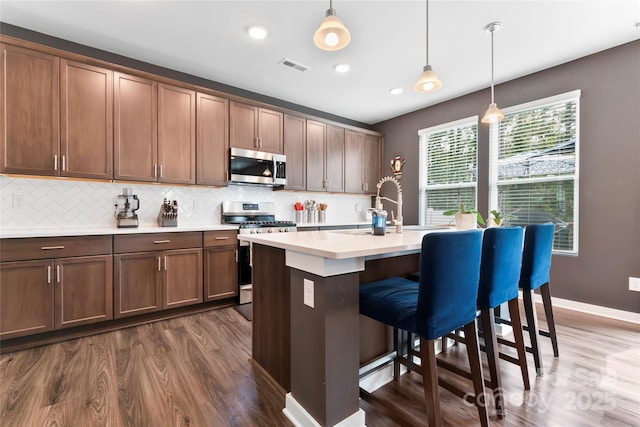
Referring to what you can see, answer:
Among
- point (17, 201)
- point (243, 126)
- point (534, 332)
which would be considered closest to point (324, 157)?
point (243, 126)

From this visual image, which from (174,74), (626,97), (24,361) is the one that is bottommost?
(24,361)

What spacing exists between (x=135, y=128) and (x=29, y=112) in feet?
2.53

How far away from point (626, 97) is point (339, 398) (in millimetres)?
3799

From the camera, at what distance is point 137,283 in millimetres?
2771

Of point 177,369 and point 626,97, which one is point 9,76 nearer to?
point 177,369

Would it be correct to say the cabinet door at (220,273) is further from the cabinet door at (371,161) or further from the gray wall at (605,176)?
the gray wall at (605,176)

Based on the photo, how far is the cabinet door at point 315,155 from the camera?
14.4ft

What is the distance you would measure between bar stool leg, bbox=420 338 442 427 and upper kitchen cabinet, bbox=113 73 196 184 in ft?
9.90

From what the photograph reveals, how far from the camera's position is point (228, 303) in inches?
134

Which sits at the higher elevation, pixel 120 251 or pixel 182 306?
pixel 120 251

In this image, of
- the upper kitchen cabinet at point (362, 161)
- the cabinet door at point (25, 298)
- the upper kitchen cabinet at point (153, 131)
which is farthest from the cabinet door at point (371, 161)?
the cabinet door at point (25, 298)

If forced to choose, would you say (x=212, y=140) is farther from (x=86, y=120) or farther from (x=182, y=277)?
(x=182, y=277)

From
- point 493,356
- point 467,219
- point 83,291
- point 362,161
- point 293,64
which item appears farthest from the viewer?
point 362,161

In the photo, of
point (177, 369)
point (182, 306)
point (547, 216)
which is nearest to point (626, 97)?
point (547, 216)
